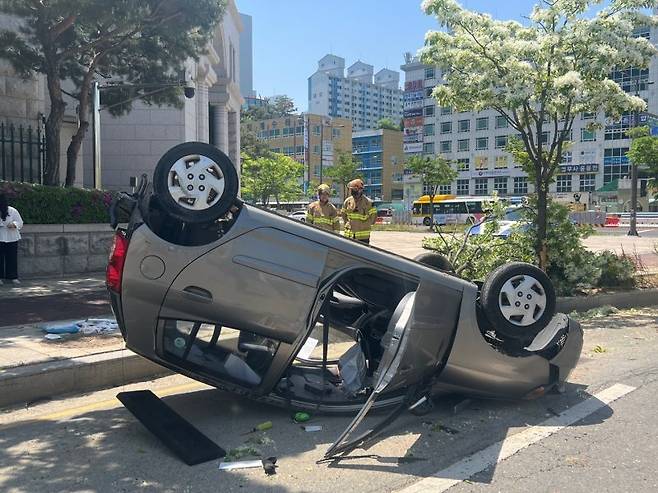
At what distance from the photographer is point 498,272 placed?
4441 millimetres

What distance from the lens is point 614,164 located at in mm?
77062

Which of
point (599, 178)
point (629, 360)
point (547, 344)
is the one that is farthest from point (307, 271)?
point (599, 178)

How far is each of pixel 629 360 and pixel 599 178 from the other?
79.6 m

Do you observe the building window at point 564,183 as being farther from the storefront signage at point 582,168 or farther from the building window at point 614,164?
the building window at point 614,164

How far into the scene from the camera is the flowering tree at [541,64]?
912 centimetres

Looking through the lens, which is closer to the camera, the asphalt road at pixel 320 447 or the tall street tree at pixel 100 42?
the asphalt road at pixel 320 447

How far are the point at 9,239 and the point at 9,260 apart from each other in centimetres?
48

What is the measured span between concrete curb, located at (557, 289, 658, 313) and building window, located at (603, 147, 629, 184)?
73.2 metres

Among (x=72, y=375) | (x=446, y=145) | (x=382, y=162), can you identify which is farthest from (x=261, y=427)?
(x=382, y=162)

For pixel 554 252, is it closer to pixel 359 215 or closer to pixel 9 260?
pixel 359 215

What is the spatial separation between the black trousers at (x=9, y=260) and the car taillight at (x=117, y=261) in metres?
6.98

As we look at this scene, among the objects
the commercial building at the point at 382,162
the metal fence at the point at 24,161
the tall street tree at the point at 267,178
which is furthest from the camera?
the commercial building at the point at 382,162

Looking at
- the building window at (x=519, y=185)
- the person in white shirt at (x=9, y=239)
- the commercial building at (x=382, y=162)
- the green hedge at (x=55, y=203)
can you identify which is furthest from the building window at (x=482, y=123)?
the person in white shirt at (x=9, y=239)

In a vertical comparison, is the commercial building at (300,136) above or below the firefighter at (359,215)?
above
